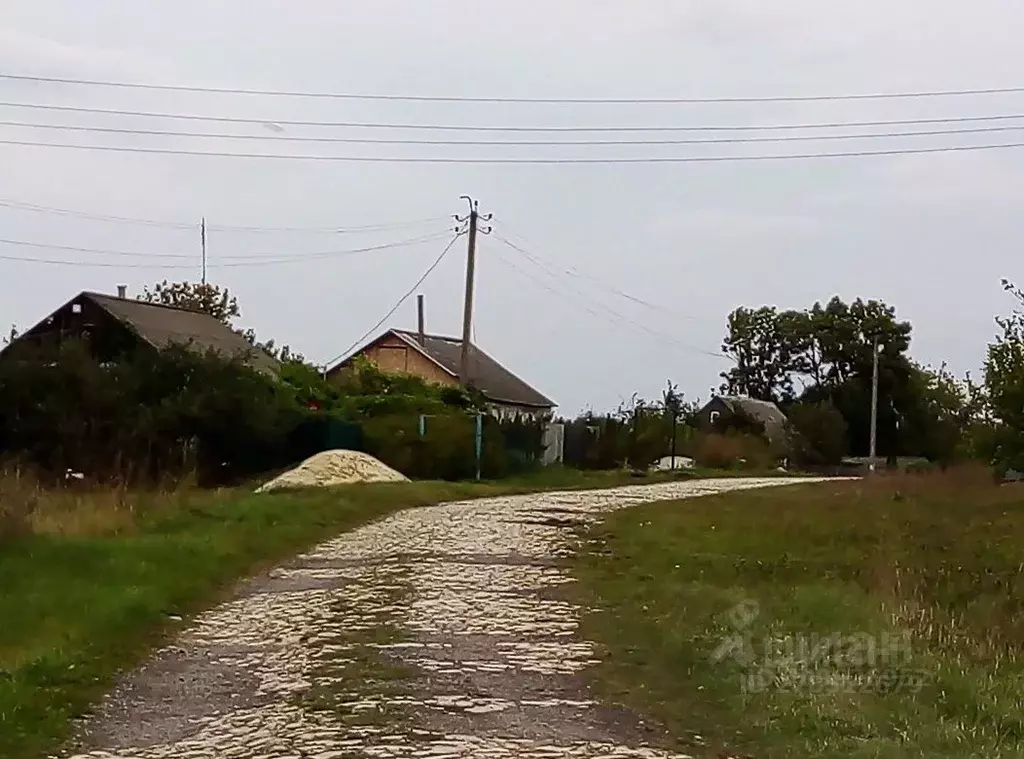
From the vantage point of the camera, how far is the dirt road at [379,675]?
25.1ft

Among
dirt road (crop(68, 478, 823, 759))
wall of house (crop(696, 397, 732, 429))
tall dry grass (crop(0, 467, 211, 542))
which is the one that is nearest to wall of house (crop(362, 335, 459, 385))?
wall of house (crop(696, 397, 732, 429))

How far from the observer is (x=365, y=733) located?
7.77 m

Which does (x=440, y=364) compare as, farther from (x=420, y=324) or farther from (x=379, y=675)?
(x=379, y=675)

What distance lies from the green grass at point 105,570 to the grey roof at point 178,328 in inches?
567

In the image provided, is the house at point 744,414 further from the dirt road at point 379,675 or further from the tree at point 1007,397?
the dirt road at point 379,675

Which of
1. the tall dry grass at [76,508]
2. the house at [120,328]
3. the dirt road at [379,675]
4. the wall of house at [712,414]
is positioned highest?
the house at [120,328]

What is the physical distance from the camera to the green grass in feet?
29.5

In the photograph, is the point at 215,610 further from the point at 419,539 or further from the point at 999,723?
the point at 999,723

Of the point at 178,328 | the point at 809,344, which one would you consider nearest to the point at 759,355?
the point at 809,344

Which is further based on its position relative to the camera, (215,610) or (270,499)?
(270,499)

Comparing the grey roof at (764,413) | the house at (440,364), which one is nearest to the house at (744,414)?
the grey roof at (764,413)

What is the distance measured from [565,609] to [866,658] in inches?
135

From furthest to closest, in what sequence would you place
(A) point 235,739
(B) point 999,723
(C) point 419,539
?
(C) point 419,539 < (B) point 999,723 < (A) point 235,739

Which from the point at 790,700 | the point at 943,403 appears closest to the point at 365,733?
the point at 790,700
